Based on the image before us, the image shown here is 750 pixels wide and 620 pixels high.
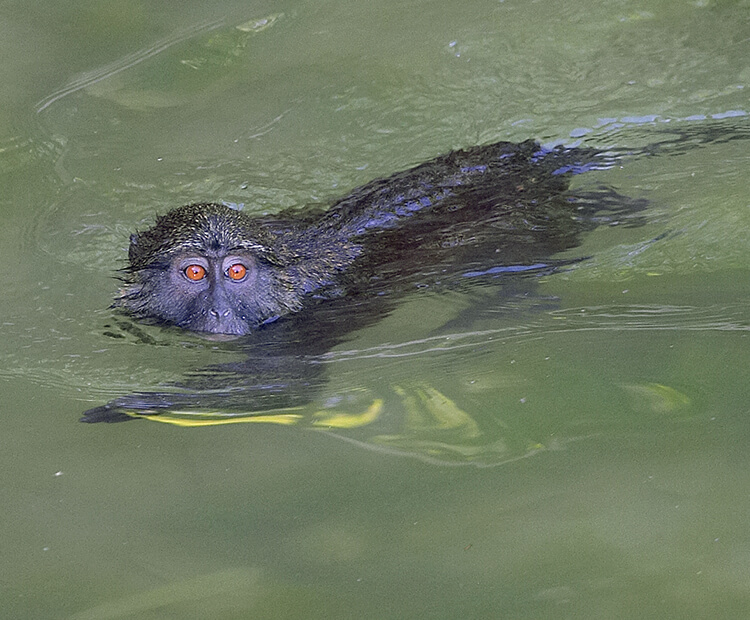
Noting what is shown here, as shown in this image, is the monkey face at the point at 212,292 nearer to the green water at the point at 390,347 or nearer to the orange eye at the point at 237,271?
the orange eye at the point at 237,271

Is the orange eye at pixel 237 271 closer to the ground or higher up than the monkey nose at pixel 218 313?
higher up

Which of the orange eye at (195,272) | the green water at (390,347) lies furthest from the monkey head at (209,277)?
the green water at (390,347)

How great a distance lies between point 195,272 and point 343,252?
0.96 m

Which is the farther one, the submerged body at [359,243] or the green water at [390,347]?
the submerged body at [359,243]

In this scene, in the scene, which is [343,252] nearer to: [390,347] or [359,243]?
[359,243]

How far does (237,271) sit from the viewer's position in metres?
4.86

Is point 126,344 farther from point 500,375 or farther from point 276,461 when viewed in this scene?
point 500,375

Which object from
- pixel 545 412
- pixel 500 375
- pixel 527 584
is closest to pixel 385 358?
pixel 500 375

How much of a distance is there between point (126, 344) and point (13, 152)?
2.73 metres

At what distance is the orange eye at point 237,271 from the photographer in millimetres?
4840

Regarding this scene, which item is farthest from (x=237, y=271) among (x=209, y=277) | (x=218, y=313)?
(x=218, y=313)

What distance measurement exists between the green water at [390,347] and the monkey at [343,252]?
0.19m

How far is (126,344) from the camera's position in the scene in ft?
15.9

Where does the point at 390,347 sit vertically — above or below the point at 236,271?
below
